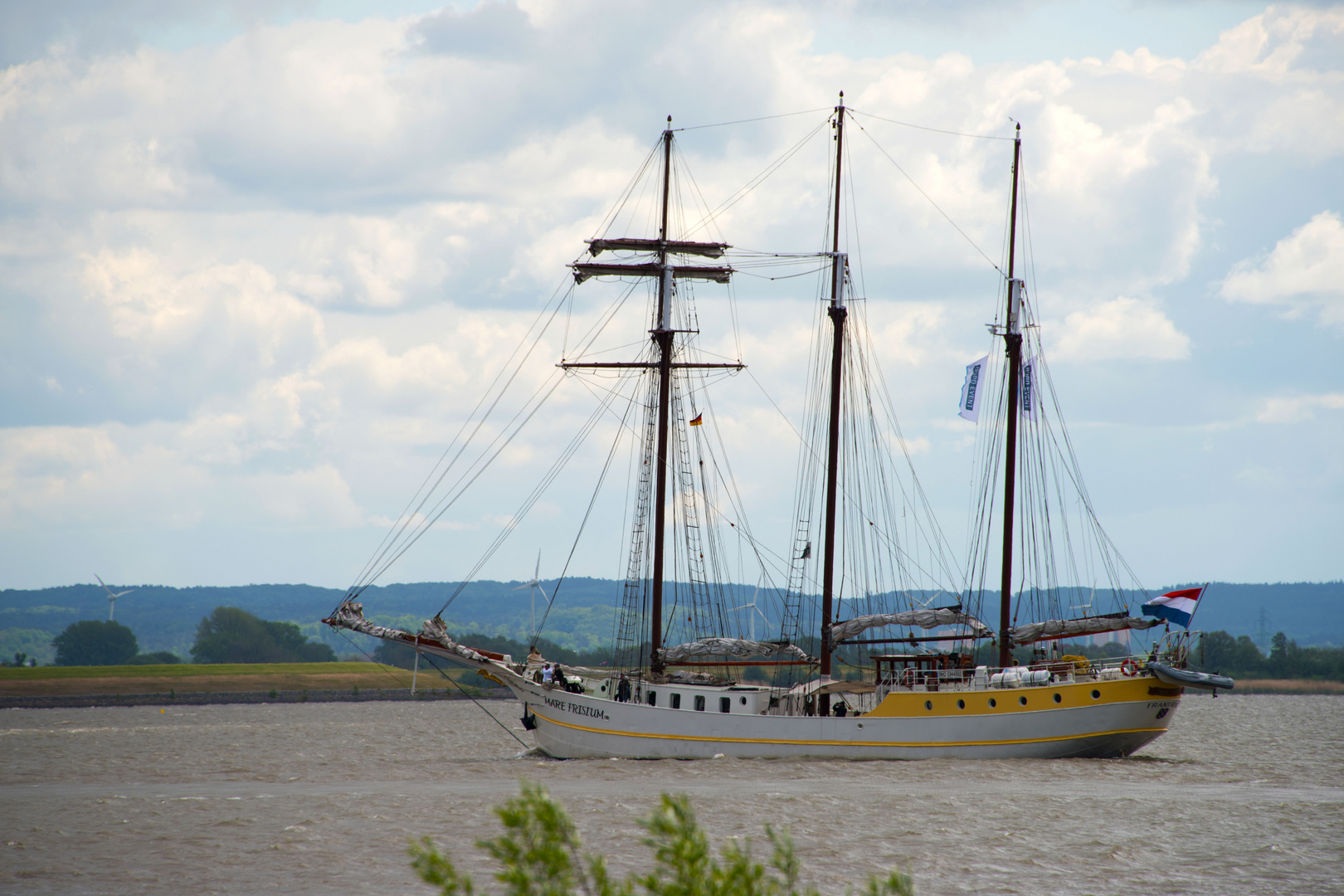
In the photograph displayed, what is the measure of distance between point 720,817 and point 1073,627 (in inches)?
982

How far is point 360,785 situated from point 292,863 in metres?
15.4

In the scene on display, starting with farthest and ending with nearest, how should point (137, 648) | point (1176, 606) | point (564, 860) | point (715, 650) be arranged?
point (137, 648) < point (715, 650) < point (1176, 606) < point (564, 860)

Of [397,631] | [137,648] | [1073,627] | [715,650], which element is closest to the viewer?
[715,650]

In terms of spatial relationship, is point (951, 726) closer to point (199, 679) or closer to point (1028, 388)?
point (1028, 388)

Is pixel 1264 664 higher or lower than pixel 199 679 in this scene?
higher

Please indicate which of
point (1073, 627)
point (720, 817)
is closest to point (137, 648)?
point (1073, 627)

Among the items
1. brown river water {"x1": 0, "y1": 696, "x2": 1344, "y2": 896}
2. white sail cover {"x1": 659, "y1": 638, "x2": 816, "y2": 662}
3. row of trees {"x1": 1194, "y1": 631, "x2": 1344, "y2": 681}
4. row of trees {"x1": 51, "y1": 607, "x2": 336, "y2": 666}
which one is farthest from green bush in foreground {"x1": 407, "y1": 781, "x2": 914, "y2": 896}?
row of trees {"x1": 51, "y1": 607, "x2": 336, "y2": 666}

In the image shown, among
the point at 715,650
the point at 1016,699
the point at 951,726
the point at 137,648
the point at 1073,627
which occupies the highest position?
the point at 1073,627

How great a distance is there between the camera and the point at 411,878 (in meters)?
26.8

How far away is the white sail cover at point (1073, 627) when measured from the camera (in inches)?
2018

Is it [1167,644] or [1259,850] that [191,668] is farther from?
[1259,850]

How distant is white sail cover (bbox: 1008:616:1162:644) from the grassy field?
3707 inches

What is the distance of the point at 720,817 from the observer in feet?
107

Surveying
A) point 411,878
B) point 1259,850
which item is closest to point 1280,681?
point 1259,850
